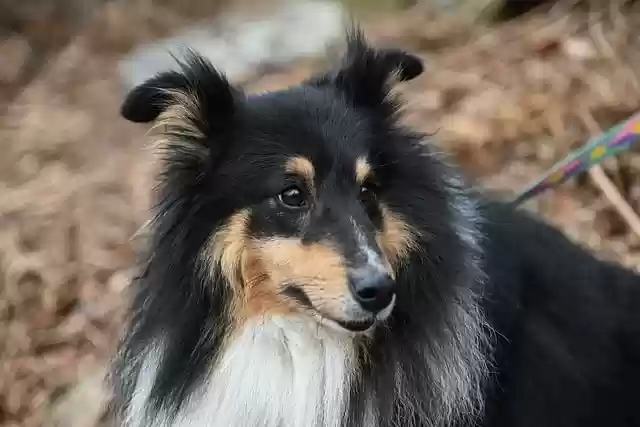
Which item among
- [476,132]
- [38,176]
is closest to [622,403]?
[476,132]

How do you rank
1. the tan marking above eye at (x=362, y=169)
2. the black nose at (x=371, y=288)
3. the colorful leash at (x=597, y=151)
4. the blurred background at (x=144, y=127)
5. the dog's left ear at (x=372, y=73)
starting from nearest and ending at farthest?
the black nose at (x=371, y=288) → the tan marking above eye at (x=362, y=169) → the dog's left ear at (x=372, y=73) → the colorful leash at (x=597, y=151) → the blurred background at (x=144, y=127)

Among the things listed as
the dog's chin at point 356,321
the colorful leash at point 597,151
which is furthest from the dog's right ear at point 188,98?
the colorful leash at point 597,151

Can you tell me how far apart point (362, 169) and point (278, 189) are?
0.79 ft

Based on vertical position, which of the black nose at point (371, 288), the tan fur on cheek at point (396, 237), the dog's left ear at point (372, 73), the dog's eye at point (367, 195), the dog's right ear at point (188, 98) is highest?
the dog's left ear at point (372, 73)

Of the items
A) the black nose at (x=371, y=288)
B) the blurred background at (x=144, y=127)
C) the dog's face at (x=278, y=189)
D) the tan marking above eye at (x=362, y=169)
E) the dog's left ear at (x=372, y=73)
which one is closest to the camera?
the black nose at (x=371, y=288)

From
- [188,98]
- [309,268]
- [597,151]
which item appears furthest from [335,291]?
[597,151]

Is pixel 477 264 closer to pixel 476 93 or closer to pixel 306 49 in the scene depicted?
pixel 476 93

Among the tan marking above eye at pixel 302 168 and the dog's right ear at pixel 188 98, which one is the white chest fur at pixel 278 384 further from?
the dog's right ear at pixel 188 98

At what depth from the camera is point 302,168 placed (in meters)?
2.15

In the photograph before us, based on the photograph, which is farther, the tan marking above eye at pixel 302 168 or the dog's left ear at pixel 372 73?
the dog's left ear at pixel 372 73

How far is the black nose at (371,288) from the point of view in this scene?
1.95 meters

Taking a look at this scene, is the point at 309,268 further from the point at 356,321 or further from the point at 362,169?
the point at 362,169

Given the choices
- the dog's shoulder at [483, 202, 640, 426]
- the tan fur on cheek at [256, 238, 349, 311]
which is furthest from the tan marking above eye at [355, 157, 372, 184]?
the dog's shoulder at [483, 202, 640, 426]

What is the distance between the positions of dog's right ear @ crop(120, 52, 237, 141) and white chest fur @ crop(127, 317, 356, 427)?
61 centimetres
